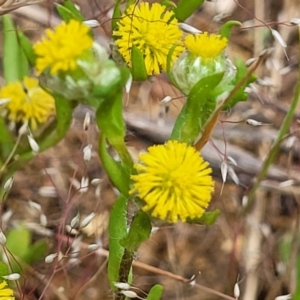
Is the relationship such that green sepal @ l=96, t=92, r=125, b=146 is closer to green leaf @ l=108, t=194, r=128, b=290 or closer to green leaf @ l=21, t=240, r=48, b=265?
green leaf @ l=108, t=194, r=128, b=290

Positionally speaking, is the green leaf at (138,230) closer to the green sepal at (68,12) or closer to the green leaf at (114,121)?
the green leaf at (114,121)

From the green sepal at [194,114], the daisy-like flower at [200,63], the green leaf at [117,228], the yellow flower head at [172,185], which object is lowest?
the green leaf at [117,228]

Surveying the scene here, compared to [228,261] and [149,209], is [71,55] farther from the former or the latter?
[228,261]

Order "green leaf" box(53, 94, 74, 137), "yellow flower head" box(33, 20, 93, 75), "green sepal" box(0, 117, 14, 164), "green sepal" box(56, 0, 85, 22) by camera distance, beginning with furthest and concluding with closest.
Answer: "green sepal" box(0, 117, 14, 164) → "green sepal" box(56, 0, 85, 22) → "green leaf" box(53, 94, 74, 137) → "yellow flower head" box(33, 20, 93, 75)

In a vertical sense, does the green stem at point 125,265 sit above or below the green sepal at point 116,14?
below

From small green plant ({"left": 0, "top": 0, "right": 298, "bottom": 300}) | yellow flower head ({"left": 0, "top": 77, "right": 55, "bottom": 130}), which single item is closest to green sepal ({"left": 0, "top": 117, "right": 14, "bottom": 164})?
yellow flower head ({"left": 0, "top": 77, "right": 55, "bottom": 130})

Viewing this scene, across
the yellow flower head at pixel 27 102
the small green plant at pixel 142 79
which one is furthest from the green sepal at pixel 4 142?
the small green plant at pixel 142 79
